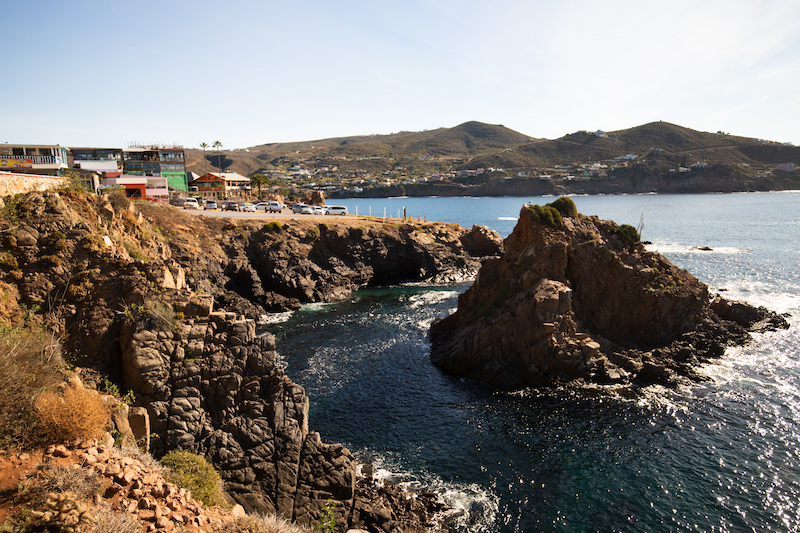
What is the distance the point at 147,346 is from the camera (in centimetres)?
1717

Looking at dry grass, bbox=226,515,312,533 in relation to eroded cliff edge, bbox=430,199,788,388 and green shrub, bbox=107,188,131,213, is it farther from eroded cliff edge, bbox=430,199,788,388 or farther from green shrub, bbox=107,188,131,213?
green shrub, bbox=107,188,131,213

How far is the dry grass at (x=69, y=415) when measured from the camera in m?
11.9

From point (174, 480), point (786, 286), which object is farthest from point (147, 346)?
point (786, 286)

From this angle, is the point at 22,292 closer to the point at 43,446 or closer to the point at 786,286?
the point at 43,446

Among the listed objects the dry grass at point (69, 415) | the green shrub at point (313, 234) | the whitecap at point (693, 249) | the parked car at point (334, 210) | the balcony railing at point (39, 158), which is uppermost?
the balcony railing at point (39, 158)

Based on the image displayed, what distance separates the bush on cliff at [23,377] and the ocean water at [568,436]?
1430 centimetres

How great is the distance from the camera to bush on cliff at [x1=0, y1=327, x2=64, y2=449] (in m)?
11.5

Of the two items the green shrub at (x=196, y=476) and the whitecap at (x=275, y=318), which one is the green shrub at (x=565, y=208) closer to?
the whitecap at (x=275, y=318)

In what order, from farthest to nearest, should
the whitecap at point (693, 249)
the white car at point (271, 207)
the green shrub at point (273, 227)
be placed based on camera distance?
the white car at point (271, 207)
the whitecap at point (693, 249)
the green shrub at point (273, 227)

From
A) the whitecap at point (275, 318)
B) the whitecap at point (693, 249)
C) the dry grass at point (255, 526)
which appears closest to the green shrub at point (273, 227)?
the whitecap at point (275, 318)

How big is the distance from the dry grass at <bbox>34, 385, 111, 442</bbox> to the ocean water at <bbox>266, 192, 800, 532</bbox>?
13549 millimetres

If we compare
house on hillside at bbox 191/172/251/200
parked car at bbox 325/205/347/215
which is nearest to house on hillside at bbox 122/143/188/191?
house on hillside at bbox 191/172/251/200

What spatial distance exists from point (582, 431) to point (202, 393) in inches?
790

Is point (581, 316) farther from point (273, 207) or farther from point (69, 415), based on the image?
point (273, 207)
